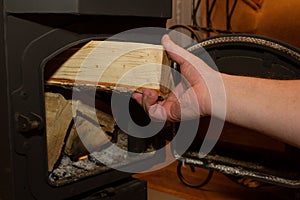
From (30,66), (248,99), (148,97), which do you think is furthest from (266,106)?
(30,66)

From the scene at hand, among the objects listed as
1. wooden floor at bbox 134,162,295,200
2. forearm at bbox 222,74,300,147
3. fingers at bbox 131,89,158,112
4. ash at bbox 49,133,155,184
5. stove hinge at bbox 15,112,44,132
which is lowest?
wooden floor at bbox 134,162,295,200

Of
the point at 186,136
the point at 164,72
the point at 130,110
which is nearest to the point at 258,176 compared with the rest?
the point at 186,136

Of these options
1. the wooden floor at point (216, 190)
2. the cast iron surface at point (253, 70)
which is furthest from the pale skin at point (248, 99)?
the wooden floor at point (216, 190)

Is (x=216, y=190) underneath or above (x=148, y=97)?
underneath

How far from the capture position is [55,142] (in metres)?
1.10

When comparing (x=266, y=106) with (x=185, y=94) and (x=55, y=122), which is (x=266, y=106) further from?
(x=55, y=122)

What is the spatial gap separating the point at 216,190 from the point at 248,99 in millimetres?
1154

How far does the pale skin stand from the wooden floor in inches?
37.6

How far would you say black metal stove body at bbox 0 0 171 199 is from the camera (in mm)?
837

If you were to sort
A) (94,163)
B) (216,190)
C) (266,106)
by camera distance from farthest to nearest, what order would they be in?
(216,190) < (94,163) < (266,106)

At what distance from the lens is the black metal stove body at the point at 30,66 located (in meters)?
0.84

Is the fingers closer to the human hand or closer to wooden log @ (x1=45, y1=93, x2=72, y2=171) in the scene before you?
the human hand

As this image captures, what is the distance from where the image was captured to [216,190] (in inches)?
73.8

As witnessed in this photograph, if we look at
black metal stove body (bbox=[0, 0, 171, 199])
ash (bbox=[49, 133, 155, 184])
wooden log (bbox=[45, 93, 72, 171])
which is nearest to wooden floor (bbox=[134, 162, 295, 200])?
ash (bbox=[49, 133, 155, 184])
